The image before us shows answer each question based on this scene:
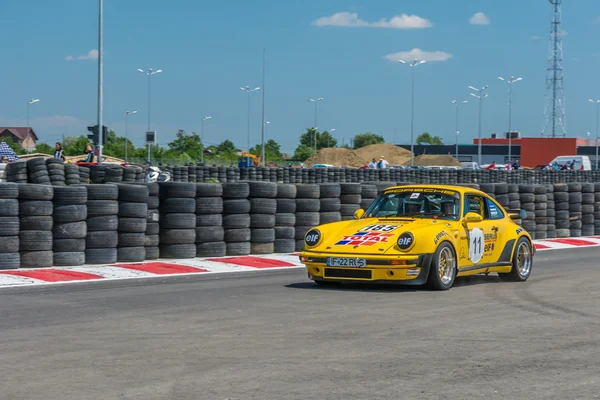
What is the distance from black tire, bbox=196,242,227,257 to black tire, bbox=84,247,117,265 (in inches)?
66.0

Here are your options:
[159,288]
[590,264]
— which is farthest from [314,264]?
[590,264]

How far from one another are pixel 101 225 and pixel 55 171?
12806mm

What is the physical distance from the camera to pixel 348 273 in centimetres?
1080

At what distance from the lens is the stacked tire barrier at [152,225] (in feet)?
46.8

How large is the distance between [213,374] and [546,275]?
859cm

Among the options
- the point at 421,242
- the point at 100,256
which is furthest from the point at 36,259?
the point at 421,242

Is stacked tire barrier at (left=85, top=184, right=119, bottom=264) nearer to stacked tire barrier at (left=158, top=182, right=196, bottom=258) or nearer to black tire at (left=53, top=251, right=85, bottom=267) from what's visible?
black tire at (left=53, top=251, right=85, bottom=267)

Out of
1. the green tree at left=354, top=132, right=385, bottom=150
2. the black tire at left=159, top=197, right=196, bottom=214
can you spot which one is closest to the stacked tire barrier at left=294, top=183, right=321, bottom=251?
the black tire at left=159, top=197, right=196, bottom=214

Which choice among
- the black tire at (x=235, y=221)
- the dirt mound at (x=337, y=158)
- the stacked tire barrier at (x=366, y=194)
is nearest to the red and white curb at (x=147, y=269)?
the black tire at (x=235, y=221)

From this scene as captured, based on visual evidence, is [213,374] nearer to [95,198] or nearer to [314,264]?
[314,264]

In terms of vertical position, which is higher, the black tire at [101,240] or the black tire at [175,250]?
the black tire at [101,240]

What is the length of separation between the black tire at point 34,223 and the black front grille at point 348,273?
4139 millimetres

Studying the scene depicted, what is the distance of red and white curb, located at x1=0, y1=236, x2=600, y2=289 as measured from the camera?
11.9 metres

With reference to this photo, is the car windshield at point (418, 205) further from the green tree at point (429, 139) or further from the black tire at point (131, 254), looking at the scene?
the green tree at point (429, 139)
